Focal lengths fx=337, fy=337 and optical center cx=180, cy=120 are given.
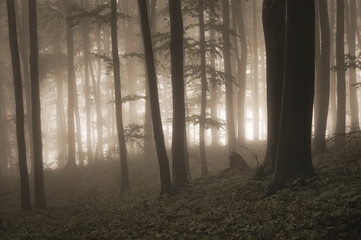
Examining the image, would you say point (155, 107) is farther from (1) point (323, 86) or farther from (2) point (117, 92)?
(1) point (323, 86)

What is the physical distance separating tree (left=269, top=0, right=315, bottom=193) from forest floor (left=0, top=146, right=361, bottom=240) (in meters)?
0.49

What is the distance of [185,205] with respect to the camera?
32.6ft

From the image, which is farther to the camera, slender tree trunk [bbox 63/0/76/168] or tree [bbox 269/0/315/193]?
slender tree trunk [bbox 63/0/76/168]

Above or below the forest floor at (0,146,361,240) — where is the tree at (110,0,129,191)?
above

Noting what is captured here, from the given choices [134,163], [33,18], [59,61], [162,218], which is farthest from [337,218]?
[59,61]

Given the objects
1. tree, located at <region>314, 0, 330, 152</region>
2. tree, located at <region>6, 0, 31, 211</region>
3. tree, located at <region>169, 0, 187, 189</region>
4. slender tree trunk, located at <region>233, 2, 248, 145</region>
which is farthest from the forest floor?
slender tree trunk, located at <region>233, 2, 248, 145</region>

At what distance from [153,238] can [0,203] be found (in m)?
14.2

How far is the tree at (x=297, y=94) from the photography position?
8203 mm

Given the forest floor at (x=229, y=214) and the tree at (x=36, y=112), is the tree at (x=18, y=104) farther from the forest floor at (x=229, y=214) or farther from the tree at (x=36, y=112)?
the forest floor at (x=229, y=214)

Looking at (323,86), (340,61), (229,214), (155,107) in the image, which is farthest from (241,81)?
(229,214)

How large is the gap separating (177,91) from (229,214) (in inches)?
239

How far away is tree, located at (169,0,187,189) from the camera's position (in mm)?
12594

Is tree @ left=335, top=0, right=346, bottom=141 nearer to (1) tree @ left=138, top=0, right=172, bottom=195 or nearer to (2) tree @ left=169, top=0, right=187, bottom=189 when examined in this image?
(2) tree @ left=169, top=0, right=187, bottom=189

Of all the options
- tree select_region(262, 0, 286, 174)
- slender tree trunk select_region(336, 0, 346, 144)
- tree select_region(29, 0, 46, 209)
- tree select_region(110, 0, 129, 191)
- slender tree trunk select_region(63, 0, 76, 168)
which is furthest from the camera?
slender tree trunk select_region(63, 0, 76, 168)
